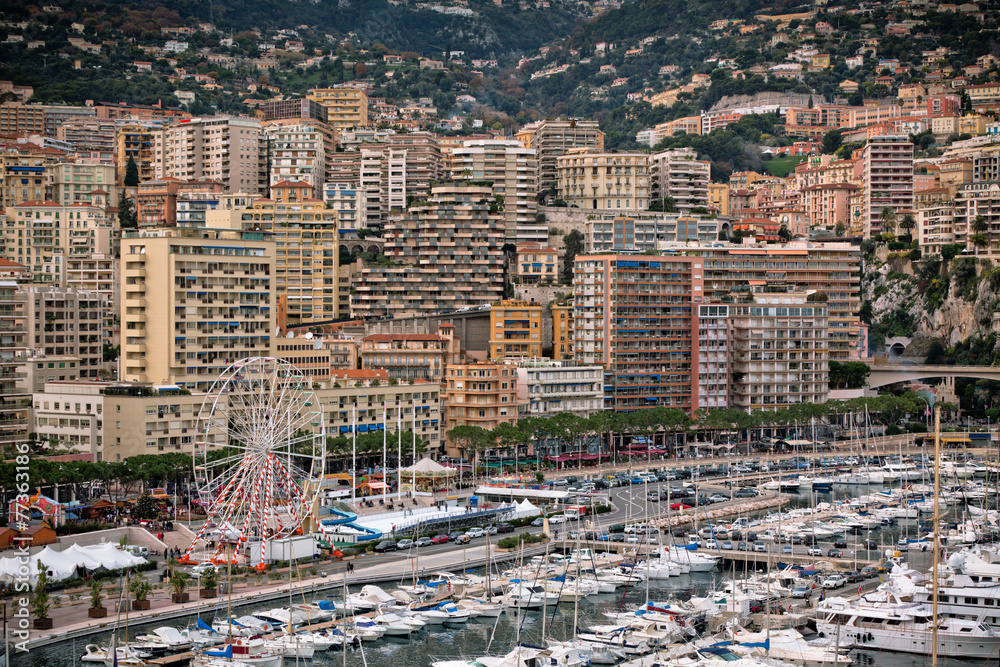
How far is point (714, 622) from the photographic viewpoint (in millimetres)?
56469

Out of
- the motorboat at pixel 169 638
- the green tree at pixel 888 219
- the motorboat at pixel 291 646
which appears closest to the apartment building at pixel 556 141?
the green tree at pixel 888 219

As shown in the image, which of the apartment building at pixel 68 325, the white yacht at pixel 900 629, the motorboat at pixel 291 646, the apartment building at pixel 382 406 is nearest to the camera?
the motorboat at pixel 291 646

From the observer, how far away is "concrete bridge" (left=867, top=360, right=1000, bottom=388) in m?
120

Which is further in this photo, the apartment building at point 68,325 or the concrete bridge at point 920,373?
the concrete bridge at point 920,373

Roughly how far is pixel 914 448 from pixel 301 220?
5774 cm

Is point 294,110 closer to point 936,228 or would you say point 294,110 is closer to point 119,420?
point 936,228

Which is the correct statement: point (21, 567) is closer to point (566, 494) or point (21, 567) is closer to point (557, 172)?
point (566, 494)

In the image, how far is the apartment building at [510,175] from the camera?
137 m

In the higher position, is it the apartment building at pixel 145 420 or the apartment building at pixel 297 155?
the apartment building at pixel 297 155

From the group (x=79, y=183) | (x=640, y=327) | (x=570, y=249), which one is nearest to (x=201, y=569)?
(x=640, y=327)

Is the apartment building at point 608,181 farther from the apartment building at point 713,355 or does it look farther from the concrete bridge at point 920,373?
the concrete bridge at point 920,373

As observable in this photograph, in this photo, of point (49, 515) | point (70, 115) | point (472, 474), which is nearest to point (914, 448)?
point (472, 474)

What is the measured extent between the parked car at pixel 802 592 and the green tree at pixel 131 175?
358ft

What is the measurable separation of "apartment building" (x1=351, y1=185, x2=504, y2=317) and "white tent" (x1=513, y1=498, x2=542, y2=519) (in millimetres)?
45805
